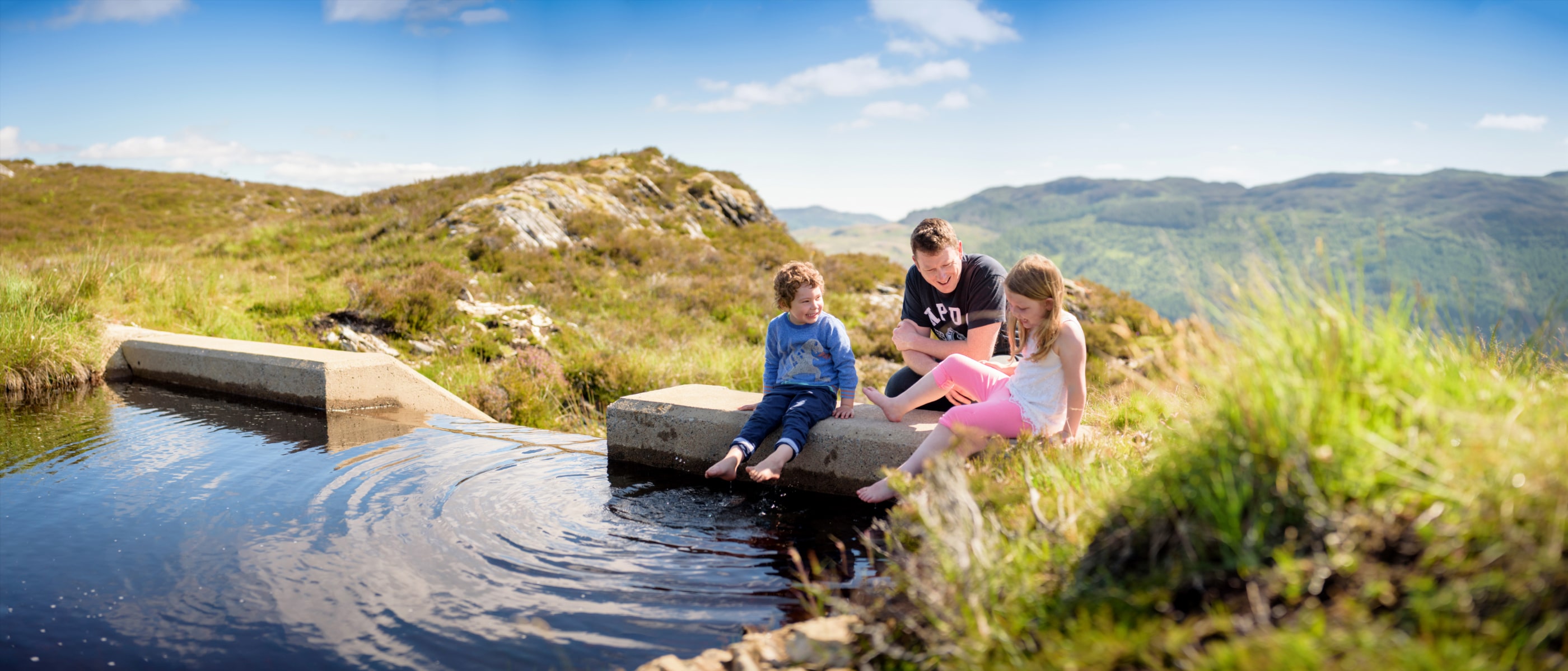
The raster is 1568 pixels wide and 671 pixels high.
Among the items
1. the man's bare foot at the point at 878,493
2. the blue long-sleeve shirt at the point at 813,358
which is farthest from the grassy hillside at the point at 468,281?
the man's bare foot at the point at 878,493

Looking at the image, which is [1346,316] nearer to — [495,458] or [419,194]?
[495,458]

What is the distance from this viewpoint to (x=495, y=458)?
5000 mm

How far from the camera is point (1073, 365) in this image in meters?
3.69

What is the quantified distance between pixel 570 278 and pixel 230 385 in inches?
319

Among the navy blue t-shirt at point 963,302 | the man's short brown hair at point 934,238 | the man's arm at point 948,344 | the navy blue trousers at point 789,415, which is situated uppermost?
the man's short brown hair at point 934,238

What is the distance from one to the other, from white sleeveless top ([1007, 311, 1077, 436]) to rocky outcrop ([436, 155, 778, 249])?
1320 centimetres

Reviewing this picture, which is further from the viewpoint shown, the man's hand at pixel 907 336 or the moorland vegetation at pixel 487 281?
the moorland vegetation at pixel 487 281

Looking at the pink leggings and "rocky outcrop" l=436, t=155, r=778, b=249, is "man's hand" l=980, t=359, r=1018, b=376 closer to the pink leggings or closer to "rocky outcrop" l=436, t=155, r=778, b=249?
the pink leggings

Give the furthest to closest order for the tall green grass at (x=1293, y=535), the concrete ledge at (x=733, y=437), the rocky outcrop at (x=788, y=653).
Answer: the concrete ledge at (x=733, y=437) → the rocky outcrop at (x=788, y=653) → the tall green grass at (x=1293, y=535)

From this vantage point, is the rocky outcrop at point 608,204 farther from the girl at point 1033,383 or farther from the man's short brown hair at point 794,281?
the girl at point 1033,383

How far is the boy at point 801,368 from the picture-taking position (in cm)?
447

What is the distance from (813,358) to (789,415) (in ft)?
1.55

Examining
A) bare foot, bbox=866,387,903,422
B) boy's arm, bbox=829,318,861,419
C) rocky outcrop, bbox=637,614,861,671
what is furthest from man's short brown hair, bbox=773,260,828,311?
rocky outcrop, bbox=637,614,861,671

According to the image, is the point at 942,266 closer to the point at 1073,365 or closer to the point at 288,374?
the point at 1073,365
